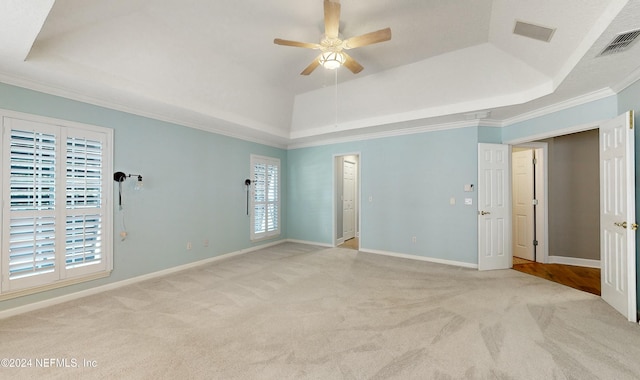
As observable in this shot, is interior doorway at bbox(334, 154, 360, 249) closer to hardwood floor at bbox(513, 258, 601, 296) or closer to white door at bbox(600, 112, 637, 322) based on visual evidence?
hardwood floor at bbox(513, 258, 601, 296)

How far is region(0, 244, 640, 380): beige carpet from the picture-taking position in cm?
191

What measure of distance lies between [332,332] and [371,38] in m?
2.88

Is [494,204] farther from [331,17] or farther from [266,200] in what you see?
[266,200]

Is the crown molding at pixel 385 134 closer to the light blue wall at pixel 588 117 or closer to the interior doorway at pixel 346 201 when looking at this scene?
the interior doorway at pixel 346 201

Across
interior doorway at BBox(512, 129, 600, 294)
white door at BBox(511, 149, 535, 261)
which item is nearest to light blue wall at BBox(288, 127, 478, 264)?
interior doorway at BBox(512, 129, 600, 294)

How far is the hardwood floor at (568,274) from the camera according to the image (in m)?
3.60

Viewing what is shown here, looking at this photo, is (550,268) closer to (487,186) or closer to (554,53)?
(487,186)

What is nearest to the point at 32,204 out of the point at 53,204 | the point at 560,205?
the point at 53,204

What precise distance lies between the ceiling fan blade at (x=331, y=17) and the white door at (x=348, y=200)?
14.6 feet

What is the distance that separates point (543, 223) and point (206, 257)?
6307mm

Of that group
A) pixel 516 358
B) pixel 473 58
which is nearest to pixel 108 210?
pixel 516 358

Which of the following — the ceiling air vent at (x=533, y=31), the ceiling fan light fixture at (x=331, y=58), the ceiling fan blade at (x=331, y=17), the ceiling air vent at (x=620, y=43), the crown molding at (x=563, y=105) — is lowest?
the crown molding at (x=563, y=105)

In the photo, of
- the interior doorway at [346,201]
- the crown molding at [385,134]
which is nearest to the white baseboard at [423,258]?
the interior doorway at [346,201]

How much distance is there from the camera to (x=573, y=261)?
4.55 m
